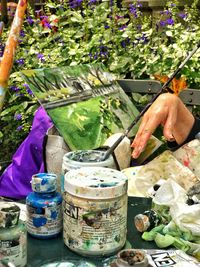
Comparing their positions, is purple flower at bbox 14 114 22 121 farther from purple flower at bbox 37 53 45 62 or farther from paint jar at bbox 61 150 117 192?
paint jar at bbox 61 150 117 192

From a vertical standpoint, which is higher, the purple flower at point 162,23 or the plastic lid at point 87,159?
the plastic lid at point 87,159

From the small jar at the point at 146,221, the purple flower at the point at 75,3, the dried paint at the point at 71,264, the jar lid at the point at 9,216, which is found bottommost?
the small jar at the point at 146,221

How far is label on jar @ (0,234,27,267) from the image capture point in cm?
112

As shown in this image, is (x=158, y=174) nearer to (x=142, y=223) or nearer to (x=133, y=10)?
(x=142, y=223)

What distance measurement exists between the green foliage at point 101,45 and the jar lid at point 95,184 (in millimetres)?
1665

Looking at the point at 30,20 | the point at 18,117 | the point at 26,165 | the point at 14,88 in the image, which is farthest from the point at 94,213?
the point at 30,20

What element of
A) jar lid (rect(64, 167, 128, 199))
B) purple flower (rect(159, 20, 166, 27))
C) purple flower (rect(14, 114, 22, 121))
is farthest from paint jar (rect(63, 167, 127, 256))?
purple flower (rect(159, 20, 166, 27))

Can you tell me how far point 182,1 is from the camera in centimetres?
361

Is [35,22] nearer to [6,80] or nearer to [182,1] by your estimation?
[182,1]

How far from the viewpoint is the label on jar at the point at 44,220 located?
130cm

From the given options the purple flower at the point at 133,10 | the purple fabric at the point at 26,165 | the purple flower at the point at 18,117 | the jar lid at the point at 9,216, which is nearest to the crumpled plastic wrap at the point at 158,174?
the purple fabric at the point at 26,165

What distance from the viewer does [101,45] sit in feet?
10.2

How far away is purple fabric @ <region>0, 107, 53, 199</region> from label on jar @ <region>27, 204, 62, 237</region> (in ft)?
2.20

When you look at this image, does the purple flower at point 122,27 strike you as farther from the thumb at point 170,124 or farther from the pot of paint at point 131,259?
the pot of paint at point 131,259
